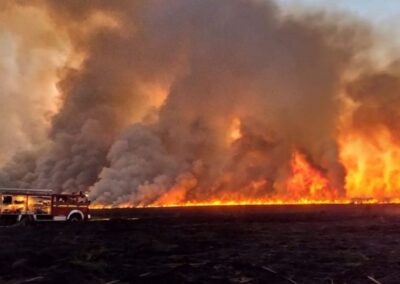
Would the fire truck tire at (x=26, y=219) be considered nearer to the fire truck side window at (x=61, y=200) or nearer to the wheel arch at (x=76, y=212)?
the fire truck side window at (x=61, y=200)

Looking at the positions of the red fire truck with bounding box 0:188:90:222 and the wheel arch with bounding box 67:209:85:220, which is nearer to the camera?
the red fire truck with bounding box 0:188:90:222

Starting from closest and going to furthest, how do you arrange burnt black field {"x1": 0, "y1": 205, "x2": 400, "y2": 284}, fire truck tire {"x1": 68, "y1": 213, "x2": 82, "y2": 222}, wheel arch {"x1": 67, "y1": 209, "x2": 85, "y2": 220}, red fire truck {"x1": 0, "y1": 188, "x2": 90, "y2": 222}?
burnt black field {"x1": 0, "y1": 205, "x2": 400, "y2": 284} < red fire truck {"x1": 0, "y1": 188, "x2": 90, "y2": 222} < wheel arch {"x1": 67, "y1": 209, "x2": 85, "y2": 220} < fire truck tire {"x1": 68, "y1": 213, "x2": 82, "y2": 222}

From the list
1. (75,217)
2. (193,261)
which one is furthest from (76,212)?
(193,261)

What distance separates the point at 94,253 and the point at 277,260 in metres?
19.0

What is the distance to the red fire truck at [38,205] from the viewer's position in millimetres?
83250

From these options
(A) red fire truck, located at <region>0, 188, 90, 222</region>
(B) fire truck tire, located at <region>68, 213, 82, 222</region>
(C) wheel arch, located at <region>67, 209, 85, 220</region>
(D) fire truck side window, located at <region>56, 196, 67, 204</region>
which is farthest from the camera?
(B) fire truck tire, located at <region>68, 213, 82, 222</region>

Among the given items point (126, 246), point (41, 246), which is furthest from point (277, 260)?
point (41, 246)

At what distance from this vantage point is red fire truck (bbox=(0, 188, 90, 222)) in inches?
3278

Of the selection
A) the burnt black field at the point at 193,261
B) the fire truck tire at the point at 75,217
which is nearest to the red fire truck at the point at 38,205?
the fire truck tire at the point at 75,217

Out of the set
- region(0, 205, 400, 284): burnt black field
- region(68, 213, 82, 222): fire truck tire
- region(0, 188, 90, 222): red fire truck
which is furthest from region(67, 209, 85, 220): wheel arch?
region(0, 205, 400, 284): burnt black field

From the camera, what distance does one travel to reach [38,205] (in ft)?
280

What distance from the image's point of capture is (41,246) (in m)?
57.2

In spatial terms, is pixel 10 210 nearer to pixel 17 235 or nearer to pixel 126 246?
pixel 17 235

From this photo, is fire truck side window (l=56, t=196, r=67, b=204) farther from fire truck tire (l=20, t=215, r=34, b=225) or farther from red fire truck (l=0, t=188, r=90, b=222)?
fire truck tire (l=20, t=215, r=34, b=225)
